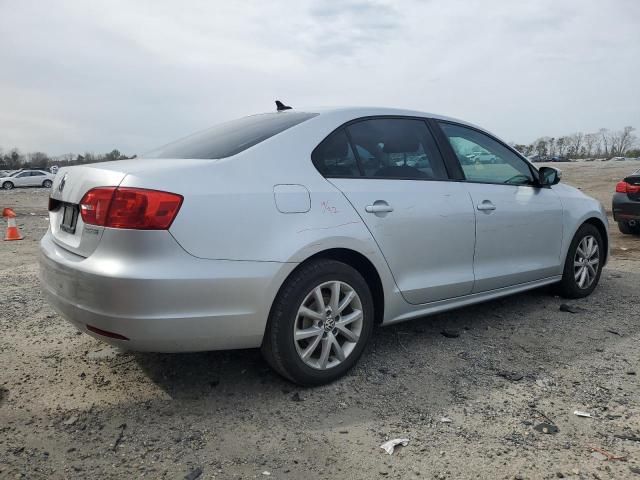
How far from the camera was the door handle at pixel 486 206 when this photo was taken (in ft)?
12.8

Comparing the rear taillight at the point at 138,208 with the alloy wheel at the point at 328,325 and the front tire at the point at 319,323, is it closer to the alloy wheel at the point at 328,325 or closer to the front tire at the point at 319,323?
the front tire at the point at 319,323

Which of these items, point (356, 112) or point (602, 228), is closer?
point (356, 112)

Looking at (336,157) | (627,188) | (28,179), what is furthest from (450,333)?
(28,179)

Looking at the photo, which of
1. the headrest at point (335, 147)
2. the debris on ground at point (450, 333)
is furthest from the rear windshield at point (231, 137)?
the debris on ground at point (450, 333)

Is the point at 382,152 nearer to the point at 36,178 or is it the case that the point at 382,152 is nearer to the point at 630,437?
the point at 630,437

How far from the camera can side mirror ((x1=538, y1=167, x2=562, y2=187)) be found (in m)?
4.62

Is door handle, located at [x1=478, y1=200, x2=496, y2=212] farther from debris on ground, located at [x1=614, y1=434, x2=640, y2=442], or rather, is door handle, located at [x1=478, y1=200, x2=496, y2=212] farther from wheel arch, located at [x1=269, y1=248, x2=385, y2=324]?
debris on ground, located at [x1=614, y1=434, x2=640, y2=442]

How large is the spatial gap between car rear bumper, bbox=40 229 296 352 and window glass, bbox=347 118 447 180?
1.02 meters

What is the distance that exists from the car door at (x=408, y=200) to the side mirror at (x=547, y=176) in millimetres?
1172

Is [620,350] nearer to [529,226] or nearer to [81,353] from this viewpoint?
[529,226]

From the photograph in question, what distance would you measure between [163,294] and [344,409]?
3.76 feet

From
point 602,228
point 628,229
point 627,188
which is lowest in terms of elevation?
point 628,229

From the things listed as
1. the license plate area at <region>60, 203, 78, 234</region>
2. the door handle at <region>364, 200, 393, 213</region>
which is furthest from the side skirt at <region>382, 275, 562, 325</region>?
the license plate area at <region>60, 203, 78, 234</region>

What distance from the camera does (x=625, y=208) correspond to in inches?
345
